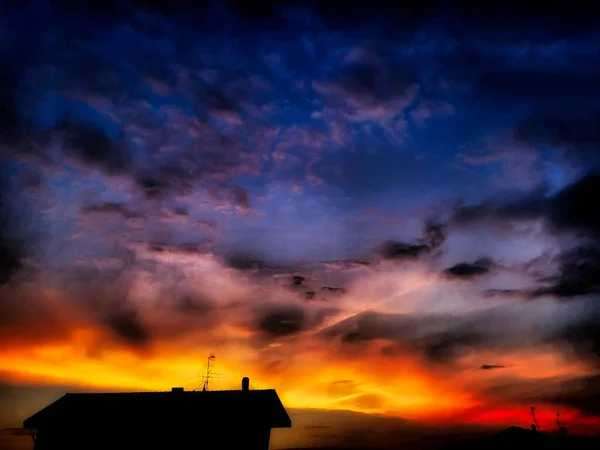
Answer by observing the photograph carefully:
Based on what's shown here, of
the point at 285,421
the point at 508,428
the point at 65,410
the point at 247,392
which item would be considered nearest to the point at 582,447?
the point at 508,428

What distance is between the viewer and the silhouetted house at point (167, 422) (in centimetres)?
2123

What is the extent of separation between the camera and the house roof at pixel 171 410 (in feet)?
71.1

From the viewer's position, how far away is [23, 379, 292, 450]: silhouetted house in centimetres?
2123

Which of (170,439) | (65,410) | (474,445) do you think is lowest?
(474,445)

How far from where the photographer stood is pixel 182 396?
2361 cm

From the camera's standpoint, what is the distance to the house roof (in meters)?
21.7

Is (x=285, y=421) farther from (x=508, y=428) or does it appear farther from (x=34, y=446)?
(x=508, y=428)

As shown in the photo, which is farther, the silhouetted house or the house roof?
the house roof

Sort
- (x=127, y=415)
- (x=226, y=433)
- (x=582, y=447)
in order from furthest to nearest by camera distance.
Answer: (x=582, y=447)
(x=127, y=415)
(x=226, y=433)

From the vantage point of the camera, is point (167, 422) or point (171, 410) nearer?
point (167, 422)

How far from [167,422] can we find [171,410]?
65 cm

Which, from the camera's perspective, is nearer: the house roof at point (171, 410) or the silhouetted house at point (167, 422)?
the silhouetted house at point (167, 422)

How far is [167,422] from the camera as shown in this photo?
21.9m

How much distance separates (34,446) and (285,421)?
48.8ft
